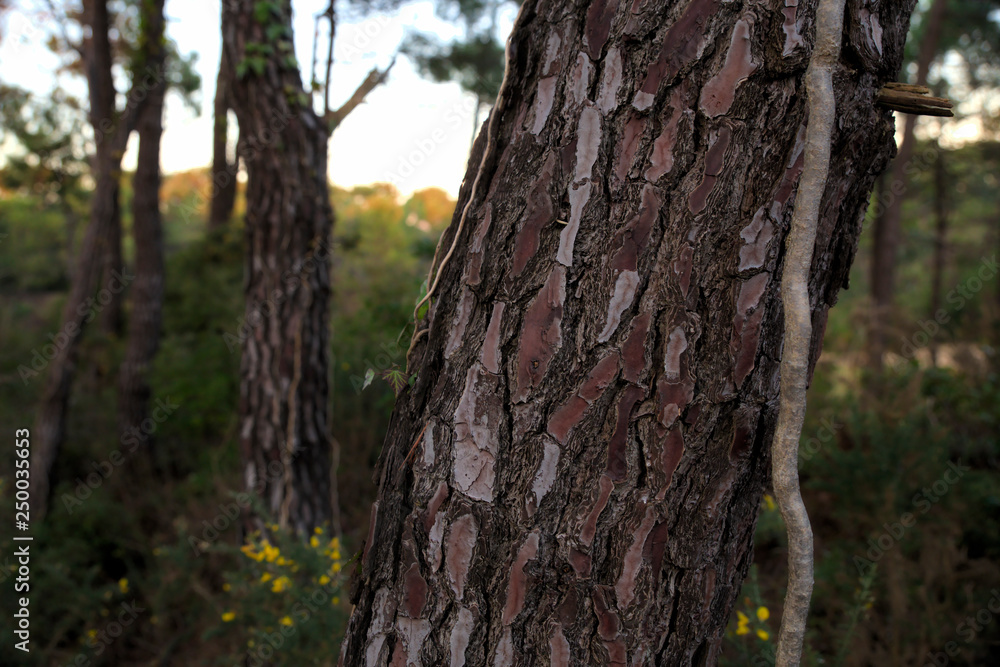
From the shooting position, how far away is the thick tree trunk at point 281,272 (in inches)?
114

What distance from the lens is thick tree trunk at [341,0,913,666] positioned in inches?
33.3

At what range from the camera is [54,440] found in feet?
14.7

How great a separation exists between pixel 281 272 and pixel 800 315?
102 inches

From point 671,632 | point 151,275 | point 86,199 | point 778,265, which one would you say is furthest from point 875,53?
point 86,199

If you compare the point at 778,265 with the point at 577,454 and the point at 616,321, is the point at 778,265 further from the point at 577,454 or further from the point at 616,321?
the point at 577,454

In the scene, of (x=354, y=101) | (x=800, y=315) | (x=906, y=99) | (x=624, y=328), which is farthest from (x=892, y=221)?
(x=624, y=328)

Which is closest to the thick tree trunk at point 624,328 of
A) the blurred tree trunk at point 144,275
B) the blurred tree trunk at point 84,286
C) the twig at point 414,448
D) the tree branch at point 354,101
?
the twig at point 414,448

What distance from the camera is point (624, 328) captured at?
861 mm

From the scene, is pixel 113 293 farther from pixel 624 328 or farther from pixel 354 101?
pixel 624 328

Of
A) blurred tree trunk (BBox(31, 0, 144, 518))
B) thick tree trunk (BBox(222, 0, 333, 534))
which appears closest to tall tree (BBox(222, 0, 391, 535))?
thick tree trunk (BBox(222, 0, 333, 534))

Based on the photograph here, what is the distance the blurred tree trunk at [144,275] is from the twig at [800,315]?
564cm

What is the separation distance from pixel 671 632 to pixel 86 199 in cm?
1245

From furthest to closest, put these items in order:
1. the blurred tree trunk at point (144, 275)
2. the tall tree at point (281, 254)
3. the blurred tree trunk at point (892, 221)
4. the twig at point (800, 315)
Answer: the blurred tree trunk at point (892, 221), the blurred tree trunk at point (144, 275), the tall tree at point (281, 254), the twig at point (800, 315)

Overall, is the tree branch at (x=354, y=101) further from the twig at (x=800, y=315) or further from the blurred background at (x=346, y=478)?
the twig at (x=800, y=315)
